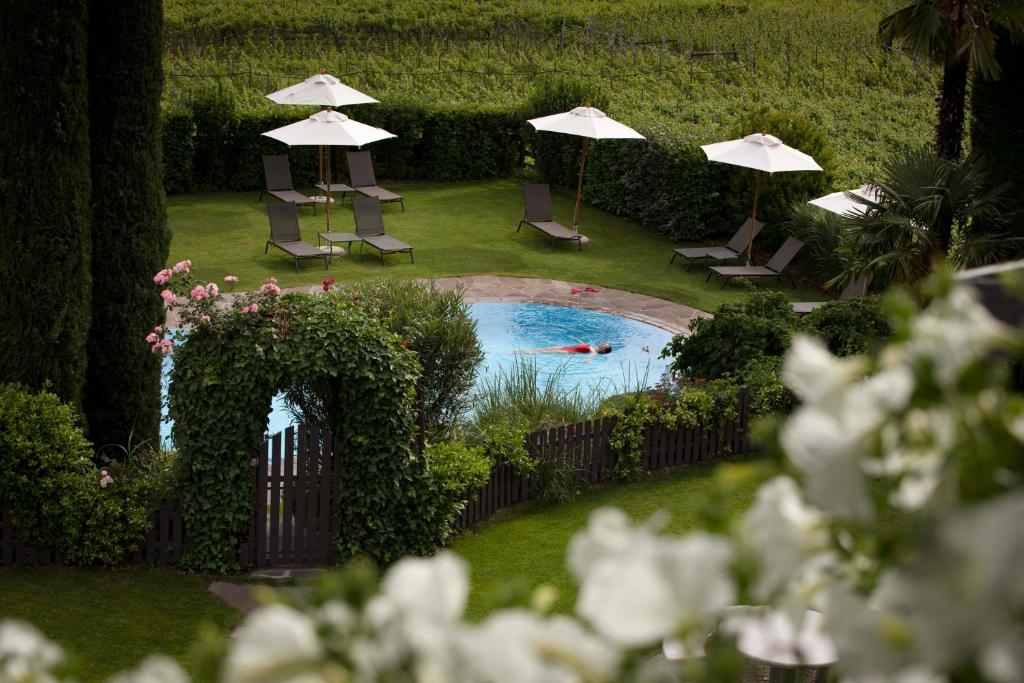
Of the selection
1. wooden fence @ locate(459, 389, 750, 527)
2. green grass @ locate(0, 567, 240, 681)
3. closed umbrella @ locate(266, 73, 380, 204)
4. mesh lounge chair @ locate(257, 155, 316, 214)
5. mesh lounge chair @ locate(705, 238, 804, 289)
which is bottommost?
green grass @ locate(0, 567, 240, 681)

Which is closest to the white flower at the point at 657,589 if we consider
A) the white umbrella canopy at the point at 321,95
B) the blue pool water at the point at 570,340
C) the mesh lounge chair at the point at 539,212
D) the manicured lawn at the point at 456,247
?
the blue pool water at the point at 570,340

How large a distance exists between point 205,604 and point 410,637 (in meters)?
7.98

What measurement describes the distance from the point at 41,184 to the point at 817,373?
8834 mm

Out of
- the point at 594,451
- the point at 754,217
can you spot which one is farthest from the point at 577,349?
the point at 594,451

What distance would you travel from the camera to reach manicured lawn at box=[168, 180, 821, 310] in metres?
18.1

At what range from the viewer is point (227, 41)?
33531 mm

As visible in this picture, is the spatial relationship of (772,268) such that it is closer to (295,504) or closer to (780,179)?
(780,179)

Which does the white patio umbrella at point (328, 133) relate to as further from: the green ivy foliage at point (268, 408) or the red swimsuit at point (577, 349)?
the green ivy foliage at point (268, 408)

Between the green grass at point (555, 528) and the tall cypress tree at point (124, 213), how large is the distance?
9.90 ft

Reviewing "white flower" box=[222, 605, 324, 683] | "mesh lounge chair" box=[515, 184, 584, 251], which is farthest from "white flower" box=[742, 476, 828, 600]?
"mesh lounge chair" box=[515, 184, 584, 251]

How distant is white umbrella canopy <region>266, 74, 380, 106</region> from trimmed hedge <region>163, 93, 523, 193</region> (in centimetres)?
116

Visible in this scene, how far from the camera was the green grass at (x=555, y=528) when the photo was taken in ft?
29.9

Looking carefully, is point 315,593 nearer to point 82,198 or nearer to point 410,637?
point 410,637

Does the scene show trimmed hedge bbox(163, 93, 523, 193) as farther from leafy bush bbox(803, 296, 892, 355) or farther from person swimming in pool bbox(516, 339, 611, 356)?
leafy bush bbox(803, 296, 892, 355)
